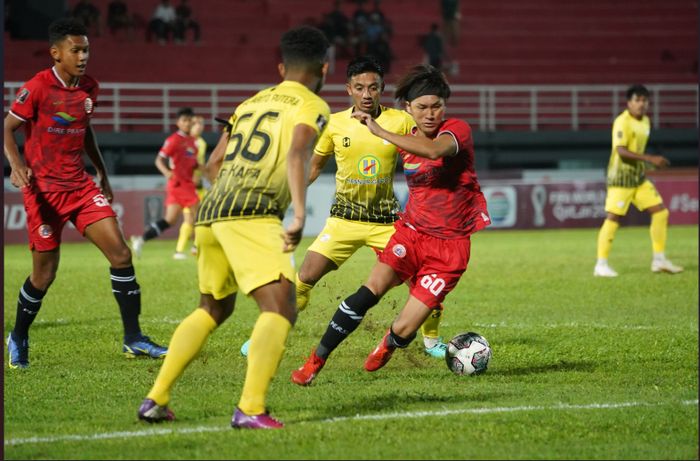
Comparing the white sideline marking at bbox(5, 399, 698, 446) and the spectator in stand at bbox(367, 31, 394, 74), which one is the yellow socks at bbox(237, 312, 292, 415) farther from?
the spectator in stand at bbox(367, 31, 394, 74)

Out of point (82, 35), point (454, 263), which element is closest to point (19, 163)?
point (82, 35)

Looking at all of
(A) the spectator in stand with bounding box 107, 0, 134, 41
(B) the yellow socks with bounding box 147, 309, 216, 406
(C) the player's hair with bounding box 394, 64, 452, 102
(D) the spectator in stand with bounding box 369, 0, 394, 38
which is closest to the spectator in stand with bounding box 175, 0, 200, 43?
(A) the spectator in stand with bounding box 107, 0, 134, 41

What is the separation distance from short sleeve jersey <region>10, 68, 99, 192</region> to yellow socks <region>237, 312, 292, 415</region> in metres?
3.37

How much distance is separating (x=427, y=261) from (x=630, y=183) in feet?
30.2

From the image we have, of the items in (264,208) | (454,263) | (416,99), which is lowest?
(454,263)

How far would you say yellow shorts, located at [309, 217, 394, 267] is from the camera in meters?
9.23

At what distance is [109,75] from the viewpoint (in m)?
30.4

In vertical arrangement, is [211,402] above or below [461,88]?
below

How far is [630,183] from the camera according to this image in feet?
53.9

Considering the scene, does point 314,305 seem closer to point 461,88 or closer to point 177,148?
point 177,148

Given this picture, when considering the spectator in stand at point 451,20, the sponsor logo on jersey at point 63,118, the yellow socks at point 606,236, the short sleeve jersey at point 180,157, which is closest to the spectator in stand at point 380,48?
the spectator in stand at point 451,20

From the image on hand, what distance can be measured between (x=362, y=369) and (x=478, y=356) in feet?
2.89

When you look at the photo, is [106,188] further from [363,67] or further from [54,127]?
[363,67]

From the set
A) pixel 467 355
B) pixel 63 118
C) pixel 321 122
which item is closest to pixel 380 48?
pixel 63 118
